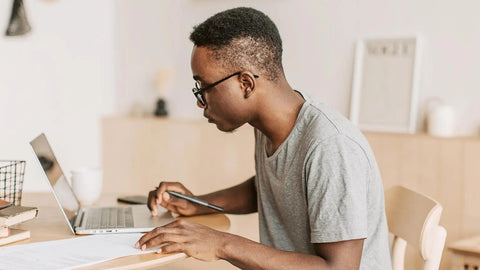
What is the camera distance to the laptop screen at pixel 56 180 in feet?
5.14

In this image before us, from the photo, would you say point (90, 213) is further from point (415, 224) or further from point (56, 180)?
point (415, 224)

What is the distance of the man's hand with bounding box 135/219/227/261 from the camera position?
1295 millimetres

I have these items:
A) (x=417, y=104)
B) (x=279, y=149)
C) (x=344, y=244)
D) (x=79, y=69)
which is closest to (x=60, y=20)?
(x=79, y=69)

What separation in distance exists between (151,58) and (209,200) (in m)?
1.95

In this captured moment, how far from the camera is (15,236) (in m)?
1.45

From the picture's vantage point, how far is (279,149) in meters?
1.49

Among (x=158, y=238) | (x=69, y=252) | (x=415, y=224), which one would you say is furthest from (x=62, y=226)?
(x=415, y=224)

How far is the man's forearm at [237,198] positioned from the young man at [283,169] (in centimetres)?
21

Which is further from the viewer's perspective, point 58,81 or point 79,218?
point 58,81

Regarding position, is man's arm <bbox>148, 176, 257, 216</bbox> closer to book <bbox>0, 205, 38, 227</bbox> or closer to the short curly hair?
book <bbox>0, 205, 38, 227</bbox>

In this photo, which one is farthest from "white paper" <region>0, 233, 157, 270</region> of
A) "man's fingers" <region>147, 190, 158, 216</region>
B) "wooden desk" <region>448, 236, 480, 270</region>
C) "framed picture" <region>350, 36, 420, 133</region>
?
"framed picture" <region>350, 36, 420, 133</region>

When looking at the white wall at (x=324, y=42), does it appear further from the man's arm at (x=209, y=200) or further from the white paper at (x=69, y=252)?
the white paper at (x=69, y=252)

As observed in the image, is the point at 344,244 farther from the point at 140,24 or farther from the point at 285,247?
the point at 140,24

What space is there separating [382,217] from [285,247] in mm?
255
